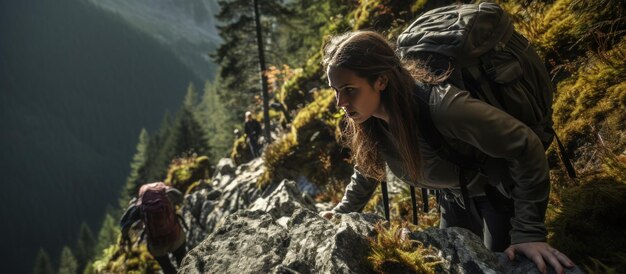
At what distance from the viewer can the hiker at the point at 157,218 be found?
6.33 metres

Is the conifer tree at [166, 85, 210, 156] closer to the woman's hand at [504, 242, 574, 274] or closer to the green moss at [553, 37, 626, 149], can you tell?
the green moss at [553, 37, 626, 149]

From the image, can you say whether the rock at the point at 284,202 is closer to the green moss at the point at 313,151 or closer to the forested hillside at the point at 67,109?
the green moss at the point at 313,151

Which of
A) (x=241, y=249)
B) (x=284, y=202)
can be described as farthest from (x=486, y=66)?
(x=284, y=202)

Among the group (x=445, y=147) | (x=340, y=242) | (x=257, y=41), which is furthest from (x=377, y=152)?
(x=257, y=41)

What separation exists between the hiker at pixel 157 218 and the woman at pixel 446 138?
190 inches

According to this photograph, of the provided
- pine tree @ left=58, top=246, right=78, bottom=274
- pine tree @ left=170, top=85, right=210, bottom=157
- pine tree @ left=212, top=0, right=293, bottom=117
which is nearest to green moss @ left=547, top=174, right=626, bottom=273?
pine tree @ left=212, top=0, right=293, bottom=117

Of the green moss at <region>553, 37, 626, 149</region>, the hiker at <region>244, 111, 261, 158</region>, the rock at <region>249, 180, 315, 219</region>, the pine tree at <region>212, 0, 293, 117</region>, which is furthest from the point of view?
the pine tree at <region>212, 0, 293, 117</region>

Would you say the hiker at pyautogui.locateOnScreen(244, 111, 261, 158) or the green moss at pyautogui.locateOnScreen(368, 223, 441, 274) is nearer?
the green moss at pyautogui.locateOnScreen(368, 223, 441, 274)

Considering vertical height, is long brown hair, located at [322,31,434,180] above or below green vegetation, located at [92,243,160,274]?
above

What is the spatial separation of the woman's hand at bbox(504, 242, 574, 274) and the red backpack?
5931 millimetres

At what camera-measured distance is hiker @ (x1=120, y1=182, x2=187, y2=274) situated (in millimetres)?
6332

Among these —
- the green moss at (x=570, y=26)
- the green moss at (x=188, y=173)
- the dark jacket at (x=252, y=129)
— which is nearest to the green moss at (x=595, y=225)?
the green moss at (x=570, y=26)

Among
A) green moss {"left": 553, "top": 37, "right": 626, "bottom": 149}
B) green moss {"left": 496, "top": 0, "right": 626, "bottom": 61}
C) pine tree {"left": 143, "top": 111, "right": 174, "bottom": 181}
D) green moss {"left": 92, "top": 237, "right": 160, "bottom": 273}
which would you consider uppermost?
→ green moss {"left": 496, "top": 0, "right": 626, "bottom": 61}

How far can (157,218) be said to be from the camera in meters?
6.35
